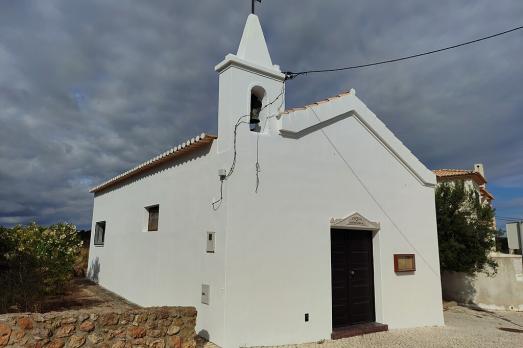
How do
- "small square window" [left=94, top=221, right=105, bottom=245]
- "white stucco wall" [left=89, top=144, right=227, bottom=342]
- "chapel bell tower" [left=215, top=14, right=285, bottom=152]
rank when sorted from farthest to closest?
"small square window" [left=94, top=221, right=105, bottom=245] < "chapel bell tower" [left=215, top=14, right=285, bottom=152] < "white stucco wall" [left=89, top=144, right=227, bottom=342]

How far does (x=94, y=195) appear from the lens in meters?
17.2

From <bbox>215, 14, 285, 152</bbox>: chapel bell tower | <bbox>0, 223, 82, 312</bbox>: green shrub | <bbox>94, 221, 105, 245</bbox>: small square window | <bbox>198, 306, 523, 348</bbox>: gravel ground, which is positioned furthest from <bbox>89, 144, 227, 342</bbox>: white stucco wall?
<bbox>94, 221, 105, 245</bbox>: small square window

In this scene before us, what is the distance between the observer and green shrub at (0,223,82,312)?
8091 mm

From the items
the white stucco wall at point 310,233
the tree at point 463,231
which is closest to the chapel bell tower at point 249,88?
the white stucco wall at point 310,233

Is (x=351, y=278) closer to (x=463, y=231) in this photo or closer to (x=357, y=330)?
(x=357, y=330)

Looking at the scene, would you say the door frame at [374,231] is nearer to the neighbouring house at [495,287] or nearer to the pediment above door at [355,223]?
the pediment above door at [355,223]

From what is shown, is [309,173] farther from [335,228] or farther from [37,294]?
[37,294]

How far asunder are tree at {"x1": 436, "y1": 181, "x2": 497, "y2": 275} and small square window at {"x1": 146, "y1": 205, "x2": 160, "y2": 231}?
384 inches

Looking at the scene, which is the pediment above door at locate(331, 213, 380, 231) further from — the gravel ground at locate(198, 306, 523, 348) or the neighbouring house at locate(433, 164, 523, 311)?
the neighbouring house at locate(433, 164, 523, 311)

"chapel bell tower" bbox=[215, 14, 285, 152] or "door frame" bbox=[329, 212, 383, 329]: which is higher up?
"chapel bell tower" bbox=[215, 14, 285, 152]

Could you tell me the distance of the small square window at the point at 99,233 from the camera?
15462 mm

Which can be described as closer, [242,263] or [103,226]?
[242,263]

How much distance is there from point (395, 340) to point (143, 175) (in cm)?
811

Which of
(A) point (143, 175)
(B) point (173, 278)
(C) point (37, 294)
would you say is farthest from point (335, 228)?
(C) point (37, 294)
